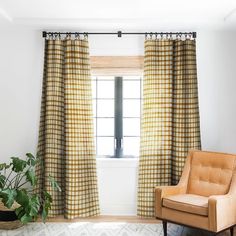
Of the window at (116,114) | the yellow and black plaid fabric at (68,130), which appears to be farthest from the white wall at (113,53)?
the window at (116,114)

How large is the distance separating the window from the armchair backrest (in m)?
0.91

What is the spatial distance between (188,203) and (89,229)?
3.78 feet

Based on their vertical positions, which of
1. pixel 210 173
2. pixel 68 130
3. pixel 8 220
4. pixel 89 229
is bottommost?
pixel 89 229

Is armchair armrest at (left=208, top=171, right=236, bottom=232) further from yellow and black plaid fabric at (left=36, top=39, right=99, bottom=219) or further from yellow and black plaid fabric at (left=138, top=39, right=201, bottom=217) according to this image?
yellow and black plaid fabric at (left=36, top=39, right=99, bottom=219)

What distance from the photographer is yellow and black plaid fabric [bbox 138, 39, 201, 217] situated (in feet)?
12.8

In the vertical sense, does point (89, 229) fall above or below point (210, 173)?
below

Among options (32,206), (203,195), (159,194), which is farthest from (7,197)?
(203,195)

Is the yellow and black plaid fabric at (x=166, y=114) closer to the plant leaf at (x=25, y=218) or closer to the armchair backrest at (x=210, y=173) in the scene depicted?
the armchair backrest at (x=210, y=173)

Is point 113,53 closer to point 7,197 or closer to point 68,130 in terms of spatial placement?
point 68,130

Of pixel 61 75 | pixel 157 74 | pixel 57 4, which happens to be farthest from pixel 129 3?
pixel 61 75

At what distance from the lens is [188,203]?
310cm

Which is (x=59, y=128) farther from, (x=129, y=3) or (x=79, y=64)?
(x=129, y=3)

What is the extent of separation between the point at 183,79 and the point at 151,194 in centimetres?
147

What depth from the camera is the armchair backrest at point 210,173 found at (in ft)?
11.0
